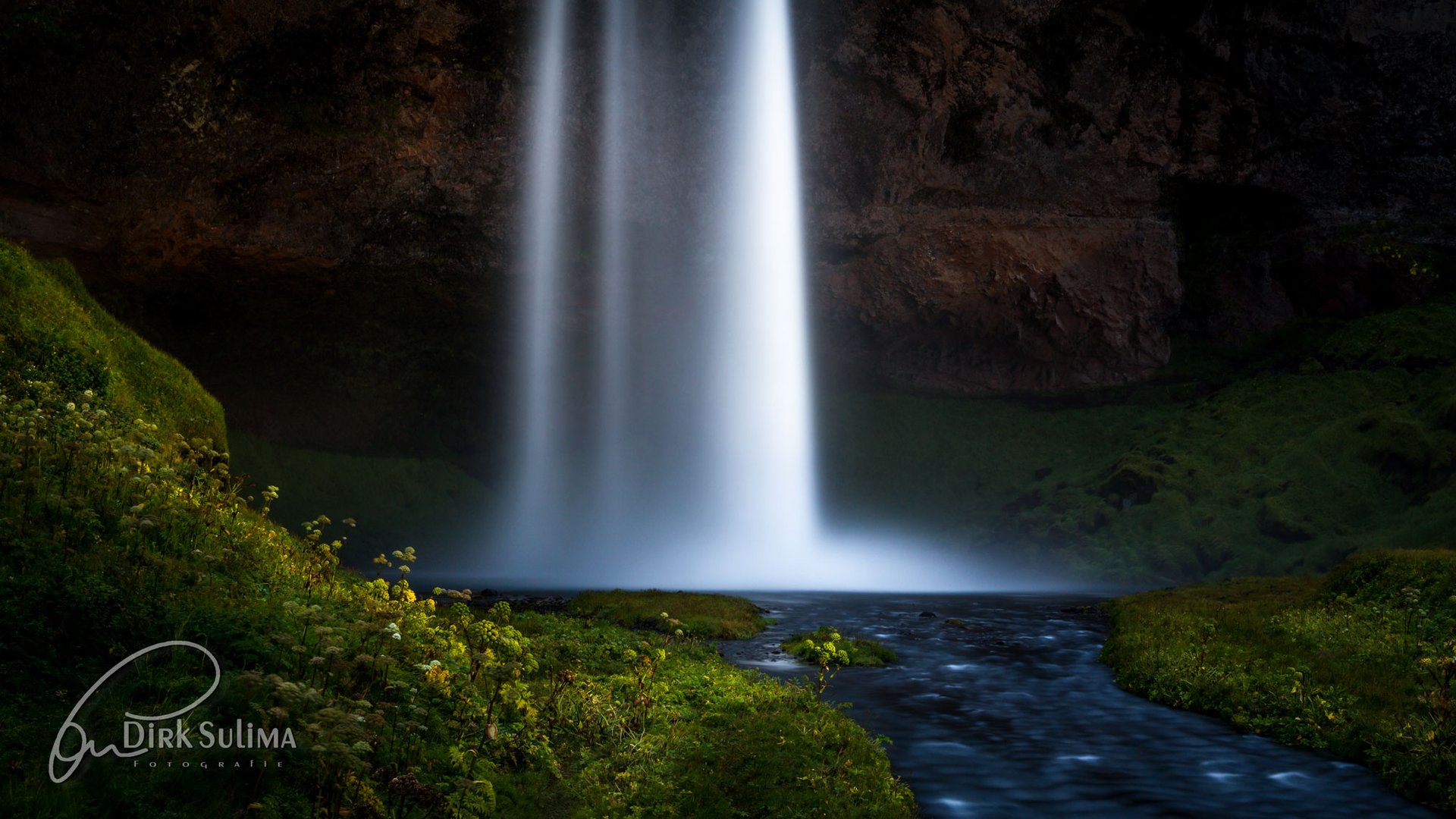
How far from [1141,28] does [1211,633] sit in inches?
1581

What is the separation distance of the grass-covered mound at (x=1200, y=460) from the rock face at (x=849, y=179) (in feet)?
8.94

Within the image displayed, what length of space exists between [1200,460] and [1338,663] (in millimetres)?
32688

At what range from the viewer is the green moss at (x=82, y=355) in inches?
497

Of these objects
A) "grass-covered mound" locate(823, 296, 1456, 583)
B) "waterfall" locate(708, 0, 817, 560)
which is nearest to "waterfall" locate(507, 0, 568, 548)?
"waterfall" locate(708, 0, 817, 560)

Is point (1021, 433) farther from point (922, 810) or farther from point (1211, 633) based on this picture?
point (922, 810)

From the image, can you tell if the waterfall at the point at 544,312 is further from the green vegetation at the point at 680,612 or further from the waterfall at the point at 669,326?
the green vegetation at the point at 680,612

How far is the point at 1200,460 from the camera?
43.2m

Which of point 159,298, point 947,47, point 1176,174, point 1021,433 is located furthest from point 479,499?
point 1176,174

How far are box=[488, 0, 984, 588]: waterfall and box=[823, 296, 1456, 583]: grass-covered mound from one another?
570cm

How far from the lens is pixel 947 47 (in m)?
43.2

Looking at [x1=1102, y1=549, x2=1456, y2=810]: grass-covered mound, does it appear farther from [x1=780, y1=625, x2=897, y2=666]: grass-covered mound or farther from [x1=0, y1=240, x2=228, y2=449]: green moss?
[x1=0, y1=240, x2=228, y2=449]: green moss
